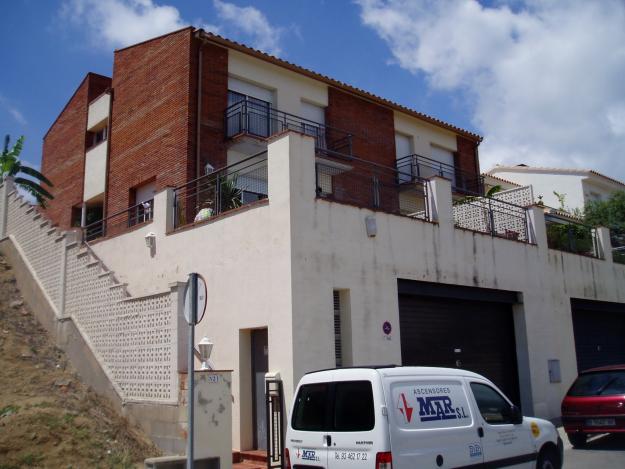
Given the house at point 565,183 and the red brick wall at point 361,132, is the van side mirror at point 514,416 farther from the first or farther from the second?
the house at point 565,183

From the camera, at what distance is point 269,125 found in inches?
731

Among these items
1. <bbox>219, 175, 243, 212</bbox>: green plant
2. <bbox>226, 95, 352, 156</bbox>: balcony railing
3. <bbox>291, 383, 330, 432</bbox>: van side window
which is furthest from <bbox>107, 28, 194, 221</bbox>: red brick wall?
<bbox>291, 383, 330, 432</bbox>: van side window

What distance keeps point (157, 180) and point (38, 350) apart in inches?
243

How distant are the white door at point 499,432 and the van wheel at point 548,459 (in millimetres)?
202

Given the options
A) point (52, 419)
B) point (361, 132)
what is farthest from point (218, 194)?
point (361, 132)

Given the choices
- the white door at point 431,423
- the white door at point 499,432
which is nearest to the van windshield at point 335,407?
the white door at point 431,423

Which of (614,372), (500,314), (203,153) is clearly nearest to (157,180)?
(203,153)

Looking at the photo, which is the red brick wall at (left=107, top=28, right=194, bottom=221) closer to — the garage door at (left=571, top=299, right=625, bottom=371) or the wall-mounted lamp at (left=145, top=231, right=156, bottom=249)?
the wall-mounted lamp at (left=145, top=231, right=156, bottom=249)

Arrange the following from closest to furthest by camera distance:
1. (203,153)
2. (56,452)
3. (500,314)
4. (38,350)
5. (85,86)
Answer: (56,452) → (38,350) → (500,314) → (203,153) → (85,86)

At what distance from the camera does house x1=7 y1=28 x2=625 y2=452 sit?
1069cm

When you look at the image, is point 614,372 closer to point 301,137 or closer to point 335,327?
point 335,327

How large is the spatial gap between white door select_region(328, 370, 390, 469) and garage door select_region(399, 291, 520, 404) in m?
5.78

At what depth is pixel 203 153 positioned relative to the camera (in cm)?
1714

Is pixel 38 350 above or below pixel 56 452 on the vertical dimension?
above
